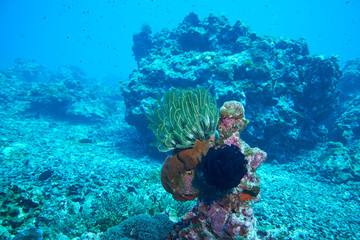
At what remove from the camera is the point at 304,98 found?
437 inches

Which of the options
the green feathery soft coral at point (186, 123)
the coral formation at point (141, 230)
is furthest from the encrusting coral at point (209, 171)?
the coral formation at point (141, 230)

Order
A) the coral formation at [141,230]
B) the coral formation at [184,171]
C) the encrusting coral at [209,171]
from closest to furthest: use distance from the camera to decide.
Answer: the encrusting coral at [209,171] → the coral formation at [184,171] → the coral formation at [141,230]

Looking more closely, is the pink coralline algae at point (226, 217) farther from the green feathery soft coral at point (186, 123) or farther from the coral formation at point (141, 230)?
the green feathery soft coral at point (186, 123)

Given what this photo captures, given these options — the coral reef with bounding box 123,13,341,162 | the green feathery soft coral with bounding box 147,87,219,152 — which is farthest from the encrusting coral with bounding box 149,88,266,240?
the coral reef with bounding box 123,13,341,162

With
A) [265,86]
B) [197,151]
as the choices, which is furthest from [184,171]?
[265,86]

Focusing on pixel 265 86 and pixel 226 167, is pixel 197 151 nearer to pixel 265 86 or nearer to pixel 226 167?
pixel 226 167

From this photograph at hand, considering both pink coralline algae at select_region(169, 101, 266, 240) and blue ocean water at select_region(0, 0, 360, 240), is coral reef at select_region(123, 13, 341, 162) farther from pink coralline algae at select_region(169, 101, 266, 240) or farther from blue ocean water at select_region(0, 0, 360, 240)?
pink coralline algae at select_region(169, 101, 266, 240)

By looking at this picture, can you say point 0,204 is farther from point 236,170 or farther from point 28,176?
point 236,170

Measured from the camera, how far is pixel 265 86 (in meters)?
9.92

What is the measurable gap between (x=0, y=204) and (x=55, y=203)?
120 cm

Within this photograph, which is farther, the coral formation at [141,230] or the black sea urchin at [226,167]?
the coral formation at [141,230]

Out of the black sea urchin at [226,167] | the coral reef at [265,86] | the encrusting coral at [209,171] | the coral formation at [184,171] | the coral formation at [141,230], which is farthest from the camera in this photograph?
the coral reef at [265,86]

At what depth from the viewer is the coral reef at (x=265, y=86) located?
32.5 ft

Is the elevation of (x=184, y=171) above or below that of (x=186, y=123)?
below
